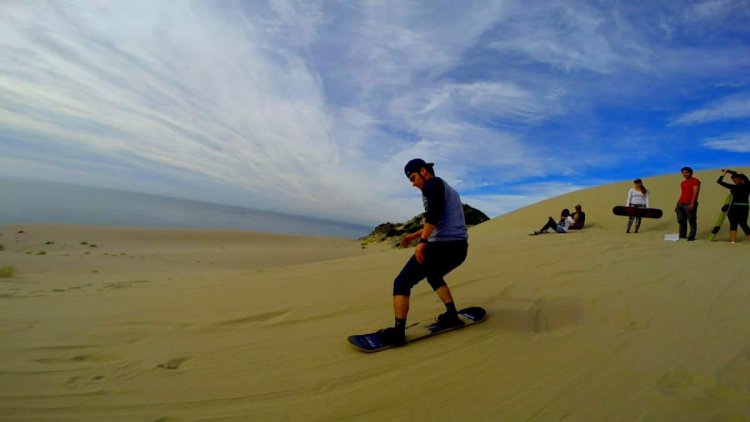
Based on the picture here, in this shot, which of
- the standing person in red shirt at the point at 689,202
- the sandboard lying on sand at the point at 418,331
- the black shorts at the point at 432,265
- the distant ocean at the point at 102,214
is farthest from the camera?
the distant ocean at the point at 102,214

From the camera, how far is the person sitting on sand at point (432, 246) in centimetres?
331

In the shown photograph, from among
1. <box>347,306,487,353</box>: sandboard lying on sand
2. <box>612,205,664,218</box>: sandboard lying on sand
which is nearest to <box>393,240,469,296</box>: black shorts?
<box>347,306,487,353</box>: sandboard lying on sand

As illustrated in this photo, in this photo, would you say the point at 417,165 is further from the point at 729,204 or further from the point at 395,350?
the point at 729,204

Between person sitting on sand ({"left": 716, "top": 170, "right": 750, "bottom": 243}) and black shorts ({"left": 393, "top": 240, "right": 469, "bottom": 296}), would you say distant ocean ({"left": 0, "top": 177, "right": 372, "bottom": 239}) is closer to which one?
black shorts ({"left": 393, "top": 240, "right": 469, "bottom": 296})

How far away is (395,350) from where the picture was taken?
3203 mm

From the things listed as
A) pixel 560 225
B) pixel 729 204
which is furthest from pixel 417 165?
pixel 560 225

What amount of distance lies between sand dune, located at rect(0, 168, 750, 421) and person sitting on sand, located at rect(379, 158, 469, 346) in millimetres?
237

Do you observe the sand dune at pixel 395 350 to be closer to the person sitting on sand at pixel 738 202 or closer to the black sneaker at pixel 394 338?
the black sneaker at pixel 394 338

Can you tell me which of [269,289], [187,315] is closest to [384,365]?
[187,315]

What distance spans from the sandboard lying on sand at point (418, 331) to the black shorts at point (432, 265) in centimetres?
42

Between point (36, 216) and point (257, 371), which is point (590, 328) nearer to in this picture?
point (257, 371)

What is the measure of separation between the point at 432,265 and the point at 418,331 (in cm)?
68

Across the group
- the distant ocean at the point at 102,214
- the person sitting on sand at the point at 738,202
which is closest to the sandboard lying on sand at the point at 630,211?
the person sitting on sand at the point at 738,202

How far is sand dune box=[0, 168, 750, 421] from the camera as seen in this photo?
233cm
